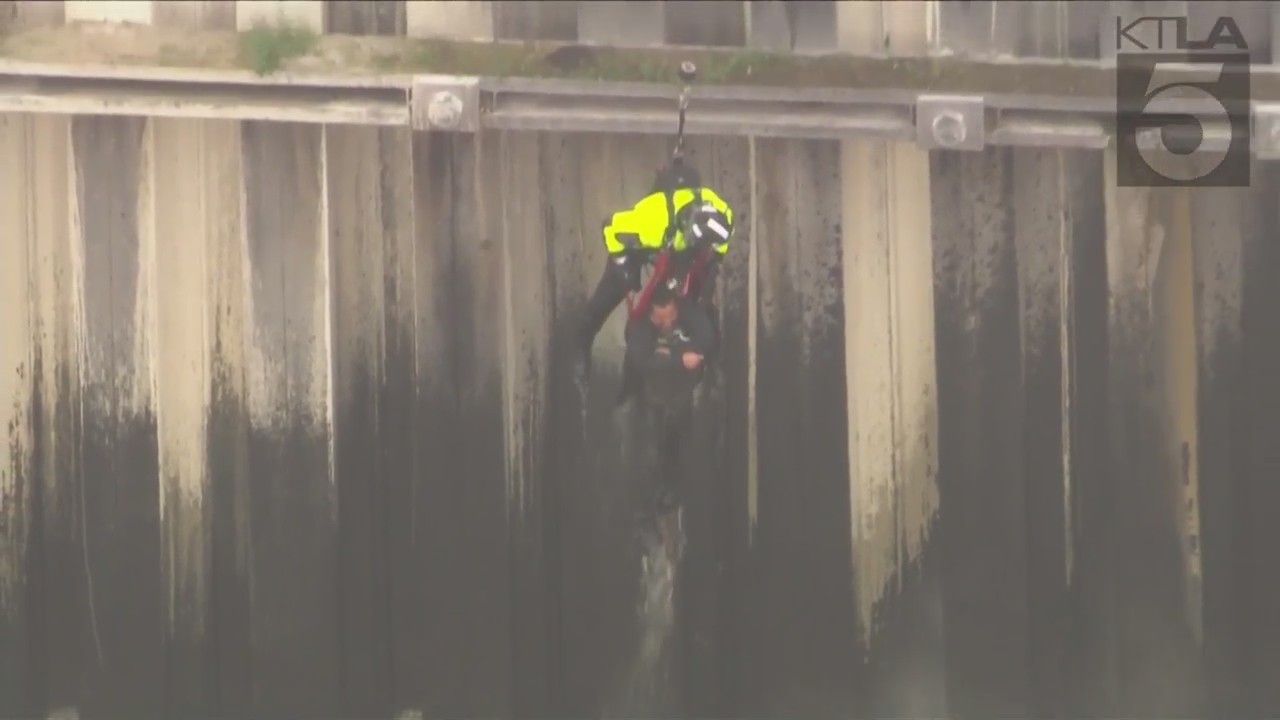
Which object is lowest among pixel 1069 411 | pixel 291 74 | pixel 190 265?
pixel 1069 411

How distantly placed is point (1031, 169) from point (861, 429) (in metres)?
0.87

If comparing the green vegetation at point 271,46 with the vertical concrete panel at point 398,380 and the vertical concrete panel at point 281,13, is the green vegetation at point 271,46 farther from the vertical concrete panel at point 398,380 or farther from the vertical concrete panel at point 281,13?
the vertical concrete panel at point 398,380

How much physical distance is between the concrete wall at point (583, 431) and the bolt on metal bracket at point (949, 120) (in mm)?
182

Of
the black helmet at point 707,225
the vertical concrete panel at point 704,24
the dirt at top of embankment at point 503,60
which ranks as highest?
the vertical concrete panel at point 704,24

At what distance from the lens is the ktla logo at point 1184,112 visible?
10.5 feet

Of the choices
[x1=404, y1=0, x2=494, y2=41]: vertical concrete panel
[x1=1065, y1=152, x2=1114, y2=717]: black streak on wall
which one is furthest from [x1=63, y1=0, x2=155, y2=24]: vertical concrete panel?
[x1=1065, y1=152, x2=1114, y2=717]: black streak on wall

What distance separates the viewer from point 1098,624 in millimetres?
3334

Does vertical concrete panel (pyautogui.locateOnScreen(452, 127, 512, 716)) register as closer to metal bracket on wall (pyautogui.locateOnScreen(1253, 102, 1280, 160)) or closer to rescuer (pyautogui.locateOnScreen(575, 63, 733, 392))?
rescuer (pyautogui.locateOnScreen(575, 63, 733, 392))

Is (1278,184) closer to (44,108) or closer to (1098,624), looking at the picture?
(1098,624)

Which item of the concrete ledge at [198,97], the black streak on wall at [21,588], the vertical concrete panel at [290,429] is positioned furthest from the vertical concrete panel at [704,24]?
the black streak on wall at [21,588]

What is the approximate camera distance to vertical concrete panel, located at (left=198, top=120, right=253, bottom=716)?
3164 millimetres

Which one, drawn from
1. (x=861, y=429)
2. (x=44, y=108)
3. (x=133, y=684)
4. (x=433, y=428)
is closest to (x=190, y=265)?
(x=44, y=108)

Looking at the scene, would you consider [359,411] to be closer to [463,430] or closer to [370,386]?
[370,386]

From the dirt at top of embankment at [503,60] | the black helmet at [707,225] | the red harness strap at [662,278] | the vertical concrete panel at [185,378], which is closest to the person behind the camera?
the black helmet at [707,225]
